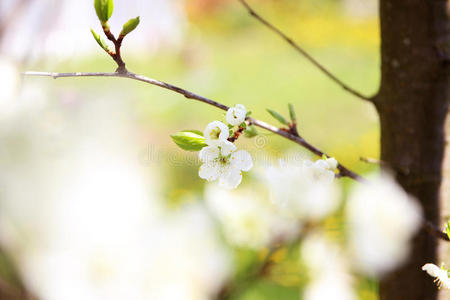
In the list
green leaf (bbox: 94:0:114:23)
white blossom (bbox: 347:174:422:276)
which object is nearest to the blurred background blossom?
white blossom (bbox: 347:174:422:276)

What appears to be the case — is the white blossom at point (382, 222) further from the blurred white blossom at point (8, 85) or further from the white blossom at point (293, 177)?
the blurred white blossom at point (8, 85)

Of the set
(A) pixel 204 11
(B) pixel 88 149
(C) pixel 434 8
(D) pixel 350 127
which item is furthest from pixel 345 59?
(C) pixel 434 8

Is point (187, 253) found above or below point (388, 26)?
below

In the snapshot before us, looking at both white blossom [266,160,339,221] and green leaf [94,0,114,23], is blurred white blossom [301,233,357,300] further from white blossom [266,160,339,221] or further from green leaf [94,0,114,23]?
green leaf [94,0,114,23]

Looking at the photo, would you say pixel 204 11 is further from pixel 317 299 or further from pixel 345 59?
pixel 317 299

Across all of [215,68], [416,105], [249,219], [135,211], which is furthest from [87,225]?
[215,68]

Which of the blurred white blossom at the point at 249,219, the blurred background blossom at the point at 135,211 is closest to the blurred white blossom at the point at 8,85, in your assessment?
the blurred background blossom at the point at 135,211
